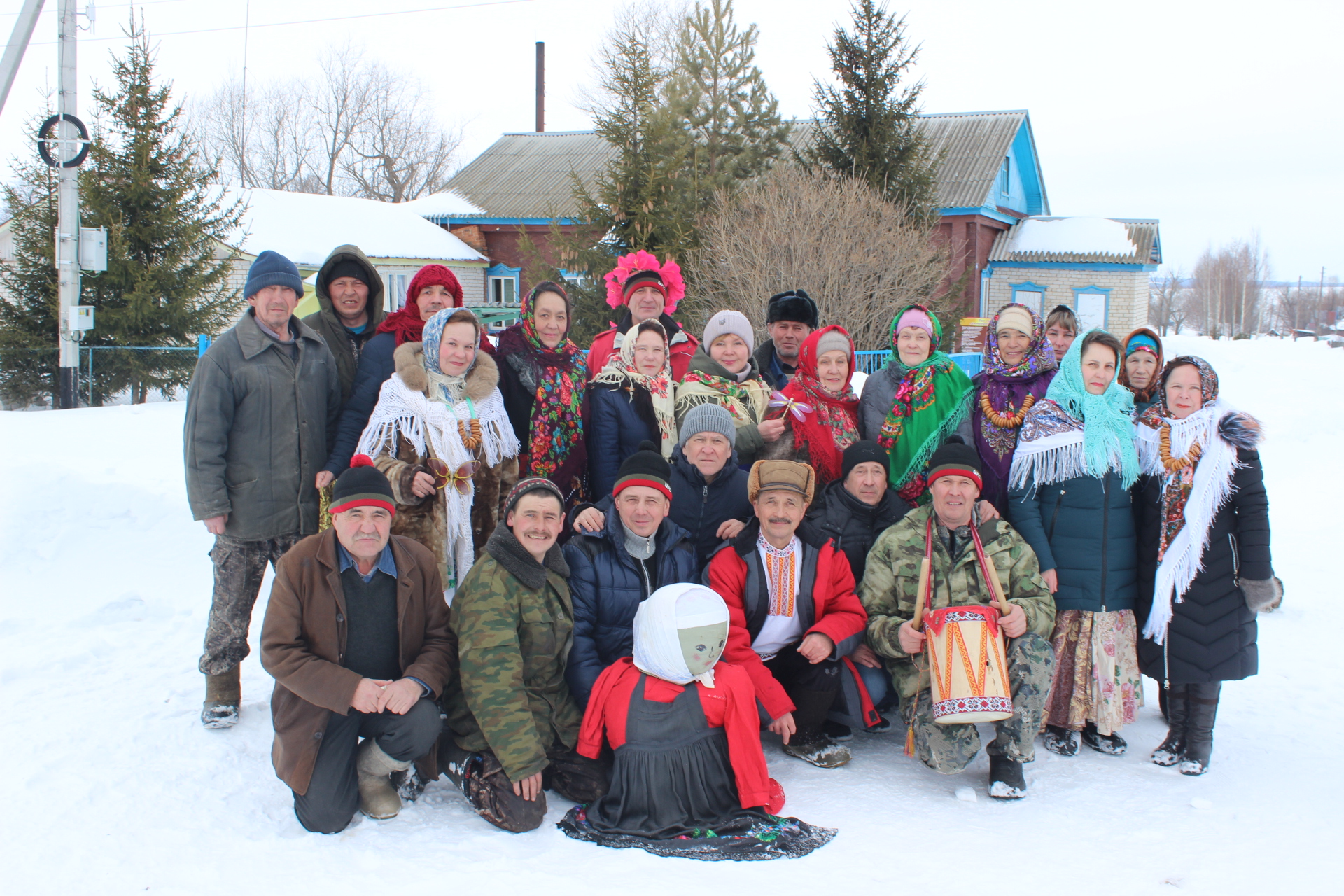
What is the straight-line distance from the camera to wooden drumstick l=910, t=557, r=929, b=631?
131 inches

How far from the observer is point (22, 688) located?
380 centimetres

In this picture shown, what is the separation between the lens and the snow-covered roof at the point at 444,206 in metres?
24.6

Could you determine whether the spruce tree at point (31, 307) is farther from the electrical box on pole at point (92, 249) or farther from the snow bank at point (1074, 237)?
the snow bank at point (1074, 237)

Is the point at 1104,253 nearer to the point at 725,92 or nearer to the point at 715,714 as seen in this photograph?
the point at 725,92

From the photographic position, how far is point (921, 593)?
336cm

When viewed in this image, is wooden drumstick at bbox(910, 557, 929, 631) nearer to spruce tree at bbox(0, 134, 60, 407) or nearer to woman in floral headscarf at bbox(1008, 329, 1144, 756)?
woman in floral headscarf at bbox(1008, 329, 1144, 756)

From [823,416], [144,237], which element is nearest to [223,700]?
[823,416]

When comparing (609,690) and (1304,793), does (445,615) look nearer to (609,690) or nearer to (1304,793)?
(609,690)

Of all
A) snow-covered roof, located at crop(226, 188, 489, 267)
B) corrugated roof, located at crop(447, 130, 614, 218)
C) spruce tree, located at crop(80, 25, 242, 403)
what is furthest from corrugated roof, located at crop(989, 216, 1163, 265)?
spruce tree, located at crop(80, 25, 242, 403)

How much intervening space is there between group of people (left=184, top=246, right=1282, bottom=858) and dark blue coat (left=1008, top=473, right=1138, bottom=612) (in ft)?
0.04

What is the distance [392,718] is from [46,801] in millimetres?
1150

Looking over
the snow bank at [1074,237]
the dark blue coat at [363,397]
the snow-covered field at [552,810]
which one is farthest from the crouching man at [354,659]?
the snow bank at [1074,237]

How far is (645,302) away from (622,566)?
1.86 meters

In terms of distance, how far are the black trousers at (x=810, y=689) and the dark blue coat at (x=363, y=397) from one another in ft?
6.49
